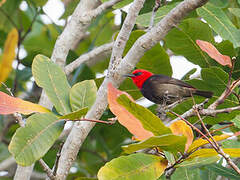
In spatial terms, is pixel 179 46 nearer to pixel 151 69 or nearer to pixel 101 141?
pixel 151 69

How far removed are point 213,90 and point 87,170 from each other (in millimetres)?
1864

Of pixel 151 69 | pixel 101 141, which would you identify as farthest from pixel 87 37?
pixel 151 69

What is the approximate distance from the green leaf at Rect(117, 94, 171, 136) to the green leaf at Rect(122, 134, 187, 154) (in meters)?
0.04

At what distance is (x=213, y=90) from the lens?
2.71 m

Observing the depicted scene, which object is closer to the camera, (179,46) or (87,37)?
(179,46)

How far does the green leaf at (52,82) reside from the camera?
1867mm

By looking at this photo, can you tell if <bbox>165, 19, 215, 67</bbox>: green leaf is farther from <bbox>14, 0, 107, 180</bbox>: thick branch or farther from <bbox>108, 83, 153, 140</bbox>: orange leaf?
<bbox>108, 83, 153, 140</bbox>: orange leaf

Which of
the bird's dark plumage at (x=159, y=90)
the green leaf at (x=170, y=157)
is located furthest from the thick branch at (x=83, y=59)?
the green leaf at (x=170, y=157)

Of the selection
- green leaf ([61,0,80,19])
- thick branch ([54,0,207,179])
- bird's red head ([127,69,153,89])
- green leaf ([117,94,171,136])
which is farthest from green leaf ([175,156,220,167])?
green leaf ([61,0,80,19])

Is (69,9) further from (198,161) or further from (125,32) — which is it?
(198,161)

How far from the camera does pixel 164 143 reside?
1496 millimetres

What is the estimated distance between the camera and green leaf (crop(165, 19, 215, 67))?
279cm

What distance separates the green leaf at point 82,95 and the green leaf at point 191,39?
1080mm

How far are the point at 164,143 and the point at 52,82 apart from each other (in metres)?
0.70
